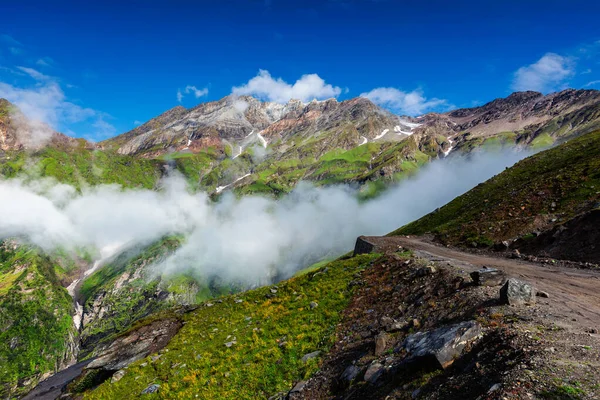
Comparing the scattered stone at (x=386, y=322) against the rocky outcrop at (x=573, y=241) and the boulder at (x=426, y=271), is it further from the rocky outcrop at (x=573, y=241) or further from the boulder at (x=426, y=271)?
the rocky outcrop at (x=573, y=241)

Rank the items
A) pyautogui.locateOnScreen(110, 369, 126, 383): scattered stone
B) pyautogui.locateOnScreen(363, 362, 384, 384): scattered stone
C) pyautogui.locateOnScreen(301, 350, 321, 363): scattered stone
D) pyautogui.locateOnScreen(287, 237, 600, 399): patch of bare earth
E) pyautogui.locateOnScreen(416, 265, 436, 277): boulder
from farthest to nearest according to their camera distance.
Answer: pyautogui.locateOnScreen(110, 369, 126, 383): scattered stone → pyautogui.locateOnScreen(416, 265, 436, 277): boulder → pyautogui.locateOnScreen(301, 350, 321, 363): scattered stone → pyautogui.locateOnScreen(363, 362, 384, 384): scattered stone → pyautogui.locateOnScreen(287, 237, 600, 399): patch of bare earth

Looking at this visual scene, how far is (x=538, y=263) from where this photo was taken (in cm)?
2948

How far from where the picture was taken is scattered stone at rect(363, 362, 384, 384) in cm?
1375

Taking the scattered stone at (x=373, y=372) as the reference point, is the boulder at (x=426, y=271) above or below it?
above

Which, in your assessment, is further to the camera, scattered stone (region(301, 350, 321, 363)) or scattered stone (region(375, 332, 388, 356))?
scattered stone (region(301, 350, 321, 363))

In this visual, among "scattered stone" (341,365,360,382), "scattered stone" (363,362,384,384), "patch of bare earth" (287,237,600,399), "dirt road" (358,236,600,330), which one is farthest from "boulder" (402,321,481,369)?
"dirt road" (358,236,600,330)

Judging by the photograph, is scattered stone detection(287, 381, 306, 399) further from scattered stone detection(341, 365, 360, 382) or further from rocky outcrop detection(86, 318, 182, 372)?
rocky outcrop detection(86, 318, 182, 372)

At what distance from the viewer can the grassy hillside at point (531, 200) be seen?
38.3 m

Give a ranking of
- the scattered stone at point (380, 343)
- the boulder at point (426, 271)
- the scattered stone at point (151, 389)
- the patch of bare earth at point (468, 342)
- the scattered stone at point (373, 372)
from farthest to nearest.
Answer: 1. the boulder at point (426, 271)
2. the scattered stone at point (151, 389)
3. the scattered stone at point (380, 343)
4. the scattered stone at point (373, 372)
5. the patch of bare earth at point (468, 342)

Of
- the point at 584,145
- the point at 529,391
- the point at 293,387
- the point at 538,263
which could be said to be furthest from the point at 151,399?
the point at 584,145

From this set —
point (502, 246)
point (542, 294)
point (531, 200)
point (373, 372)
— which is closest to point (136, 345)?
point (373, 372)

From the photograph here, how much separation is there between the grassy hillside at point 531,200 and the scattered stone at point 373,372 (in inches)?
1312

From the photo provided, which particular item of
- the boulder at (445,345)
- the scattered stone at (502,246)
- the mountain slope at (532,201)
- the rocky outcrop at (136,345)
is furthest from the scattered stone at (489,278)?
the rocky outcrop at (136,345)

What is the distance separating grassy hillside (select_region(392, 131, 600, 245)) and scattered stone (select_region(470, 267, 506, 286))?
81.5 ft
